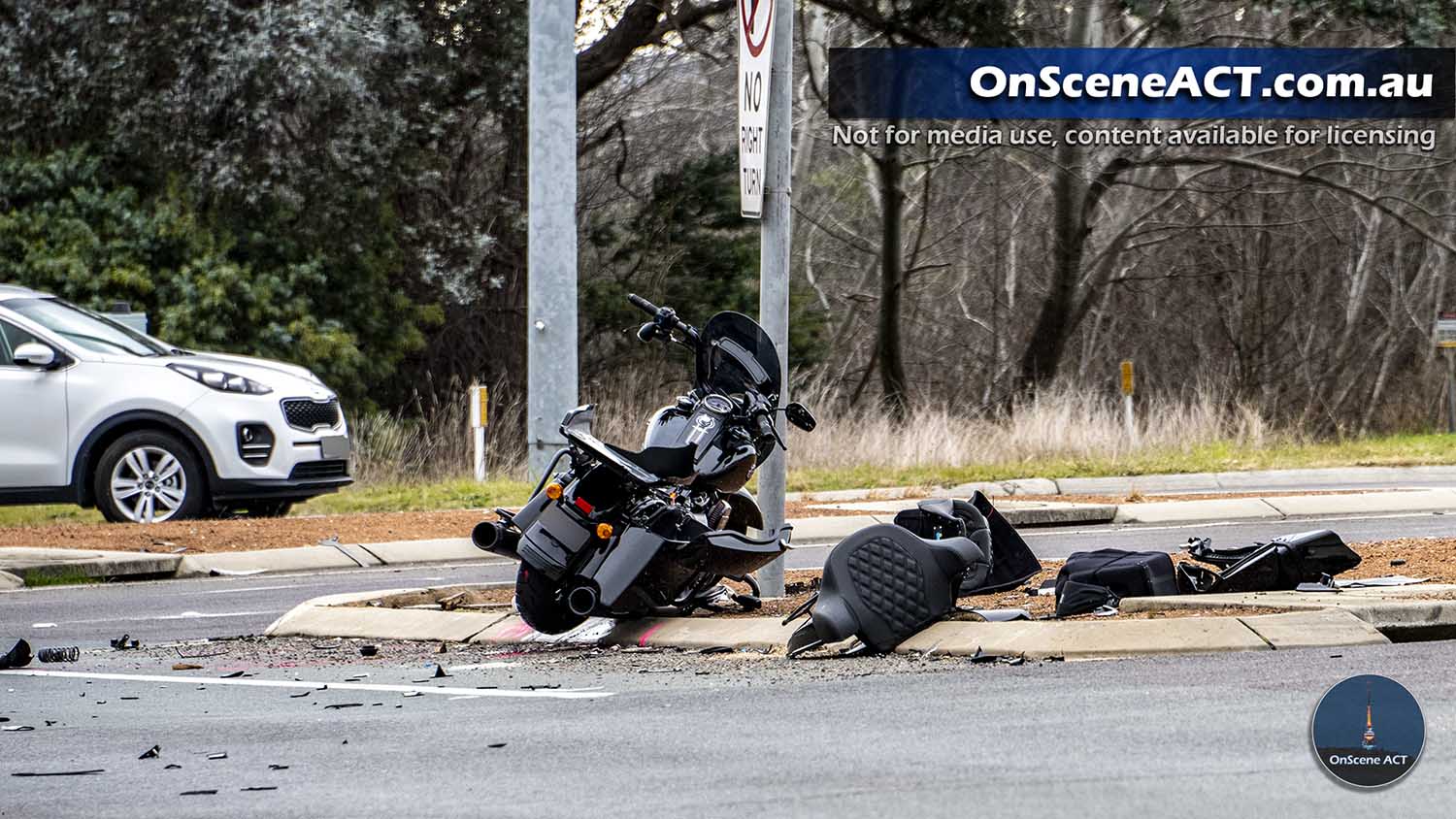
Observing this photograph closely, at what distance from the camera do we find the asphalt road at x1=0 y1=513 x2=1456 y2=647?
34.4 feet

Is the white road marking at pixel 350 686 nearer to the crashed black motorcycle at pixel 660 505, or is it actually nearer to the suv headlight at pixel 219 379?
the crashed black motorcycle at pixel 660 505

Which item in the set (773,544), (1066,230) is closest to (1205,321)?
(1066,230)

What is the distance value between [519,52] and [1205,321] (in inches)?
593

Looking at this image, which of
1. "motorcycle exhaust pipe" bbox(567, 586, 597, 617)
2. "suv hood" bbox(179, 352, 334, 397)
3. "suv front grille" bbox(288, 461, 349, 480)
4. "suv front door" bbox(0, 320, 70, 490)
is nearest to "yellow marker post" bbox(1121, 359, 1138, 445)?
"suv front grille" bbox(288, 461, 349, 480)

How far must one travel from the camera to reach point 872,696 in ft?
22.7

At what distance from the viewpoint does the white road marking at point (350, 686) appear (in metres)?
7.47

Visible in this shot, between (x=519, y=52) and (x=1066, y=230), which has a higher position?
(x=519, y=52)

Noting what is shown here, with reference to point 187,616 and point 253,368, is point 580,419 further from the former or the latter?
point 253,368

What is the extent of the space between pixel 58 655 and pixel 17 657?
27 centimetres

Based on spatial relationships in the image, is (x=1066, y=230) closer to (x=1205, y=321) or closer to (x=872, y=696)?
(x=1205, y=321)

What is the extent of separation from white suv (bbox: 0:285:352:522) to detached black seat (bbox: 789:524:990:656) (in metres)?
8.25

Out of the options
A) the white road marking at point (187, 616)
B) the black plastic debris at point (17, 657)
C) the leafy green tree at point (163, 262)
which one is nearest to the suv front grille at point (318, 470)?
the white road marking at point (187, 616)

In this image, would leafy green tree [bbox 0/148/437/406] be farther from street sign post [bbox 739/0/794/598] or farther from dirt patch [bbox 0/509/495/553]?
street sign post [bbox 739/0/794/598]

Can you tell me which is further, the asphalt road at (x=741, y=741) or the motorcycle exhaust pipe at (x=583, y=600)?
the motorcycle exhaust pipe at (x=583, y=600)
